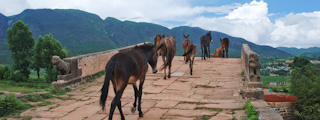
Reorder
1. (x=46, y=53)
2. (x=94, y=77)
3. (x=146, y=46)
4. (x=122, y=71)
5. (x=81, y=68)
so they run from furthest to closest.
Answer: (x=46, y=53), (x=94, y=77), (x=81, y=68), (x=146, y=46), (x=122, y=71)

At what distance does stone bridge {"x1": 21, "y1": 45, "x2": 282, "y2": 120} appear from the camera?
4.92 meters

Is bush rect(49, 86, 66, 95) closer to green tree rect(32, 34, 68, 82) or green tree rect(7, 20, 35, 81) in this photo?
green tree rect(32, 34, 68, 82)

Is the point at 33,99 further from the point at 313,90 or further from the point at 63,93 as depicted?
the point at 313,90

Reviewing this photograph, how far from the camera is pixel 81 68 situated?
8414mm

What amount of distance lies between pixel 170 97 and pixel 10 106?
137 inches

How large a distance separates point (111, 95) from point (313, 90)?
12.4 meters

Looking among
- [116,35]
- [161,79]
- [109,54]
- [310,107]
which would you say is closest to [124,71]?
[161,79]

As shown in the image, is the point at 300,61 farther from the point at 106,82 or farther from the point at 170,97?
the point at 106,82

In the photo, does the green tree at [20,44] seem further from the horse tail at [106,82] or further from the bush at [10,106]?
the horse tail at [106,82]

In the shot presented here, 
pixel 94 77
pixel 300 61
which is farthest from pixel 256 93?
pixel 300 61

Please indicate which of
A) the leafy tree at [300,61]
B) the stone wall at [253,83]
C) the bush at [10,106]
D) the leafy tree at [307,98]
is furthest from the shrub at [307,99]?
the leafy tree at [300,61]

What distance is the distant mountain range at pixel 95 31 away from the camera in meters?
121

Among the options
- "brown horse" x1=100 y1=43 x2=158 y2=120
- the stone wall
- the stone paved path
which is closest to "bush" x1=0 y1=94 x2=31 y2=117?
the stone paved path

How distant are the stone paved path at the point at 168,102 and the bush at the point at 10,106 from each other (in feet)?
0.76
